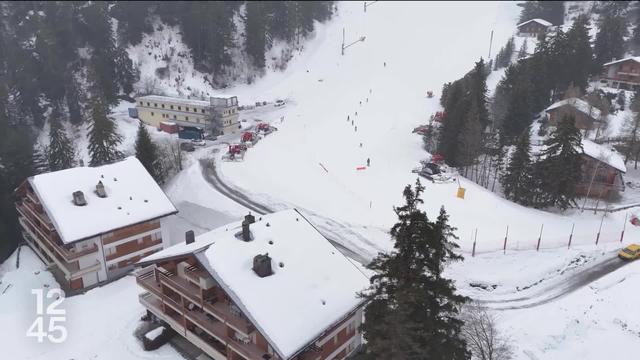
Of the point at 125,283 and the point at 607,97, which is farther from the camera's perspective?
the point at 607,97

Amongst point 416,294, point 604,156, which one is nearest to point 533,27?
point 604,156

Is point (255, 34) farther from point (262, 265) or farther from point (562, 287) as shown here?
point (262, 265)

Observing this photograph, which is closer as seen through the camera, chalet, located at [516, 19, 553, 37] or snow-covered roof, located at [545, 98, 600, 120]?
snow-covered roof, located at [545, 98, 600, 120]

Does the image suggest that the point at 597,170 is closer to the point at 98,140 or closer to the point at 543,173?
the point at 543,173

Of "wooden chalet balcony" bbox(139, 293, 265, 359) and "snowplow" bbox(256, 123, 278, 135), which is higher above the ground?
"snowplow" bbox(256, 123, 278, 135)

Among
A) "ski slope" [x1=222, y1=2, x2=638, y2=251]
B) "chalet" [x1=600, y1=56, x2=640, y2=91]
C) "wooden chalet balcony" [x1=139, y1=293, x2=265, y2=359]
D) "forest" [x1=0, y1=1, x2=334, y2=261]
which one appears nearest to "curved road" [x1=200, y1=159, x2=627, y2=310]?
"ski slope" [x1=222, y1=2, x2=638, y2=251]

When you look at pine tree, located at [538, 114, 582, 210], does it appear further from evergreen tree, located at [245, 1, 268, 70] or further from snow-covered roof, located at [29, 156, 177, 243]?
evergreen tree, located at [245, 1, 268, 70]

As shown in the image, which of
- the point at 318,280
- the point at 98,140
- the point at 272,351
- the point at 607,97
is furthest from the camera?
the point at 607,97

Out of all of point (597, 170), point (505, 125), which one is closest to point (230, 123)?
point (505, 125)
